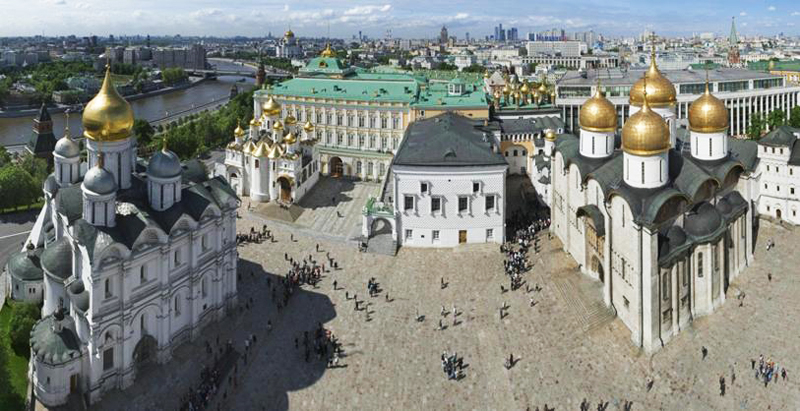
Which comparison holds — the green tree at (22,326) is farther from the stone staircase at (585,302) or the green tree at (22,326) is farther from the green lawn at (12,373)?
the stone staircase at (585,302)

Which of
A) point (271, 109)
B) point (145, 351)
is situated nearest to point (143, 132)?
point (271, 109)

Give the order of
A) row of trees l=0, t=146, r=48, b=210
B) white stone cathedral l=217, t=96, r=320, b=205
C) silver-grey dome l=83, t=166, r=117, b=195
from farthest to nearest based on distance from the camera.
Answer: white stone cathedral l=217, t=96, r=320, b=205
row of trees l=0, t=146, r=48, b=210
silver-grey dome l=83, t=166, r=117, b=195

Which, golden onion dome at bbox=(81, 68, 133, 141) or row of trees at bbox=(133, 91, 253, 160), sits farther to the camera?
row of trees at bbox=(133, 91, 253, 160)

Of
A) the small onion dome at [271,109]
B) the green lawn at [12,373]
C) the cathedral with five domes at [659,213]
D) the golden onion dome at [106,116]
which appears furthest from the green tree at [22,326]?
the small onion dome at [271,109]

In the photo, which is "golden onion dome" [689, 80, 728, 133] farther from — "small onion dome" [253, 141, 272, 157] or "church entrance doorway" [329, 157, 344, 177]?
"church entrance doorway" [329, 157, 344, 177]

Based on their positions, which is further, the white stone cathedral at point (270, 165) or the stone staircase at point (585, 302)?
the white stone cathedral at point (270, 165)

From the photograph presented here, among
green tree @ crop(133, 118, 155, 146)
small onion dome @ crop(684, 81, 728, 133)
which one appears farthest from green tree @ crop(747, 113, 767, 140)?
green tree @ crop(133, 118, 155, 146)
